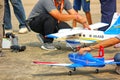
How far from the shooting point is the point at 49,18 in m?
7.04

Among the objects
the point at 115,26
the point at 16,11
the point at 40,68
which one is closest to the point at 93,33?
the point at 115,26

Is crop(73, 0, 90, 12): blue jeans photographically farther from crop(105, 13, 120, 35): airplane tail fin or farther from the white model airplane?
crop(105, 13, 120, 35): airplane tail fin

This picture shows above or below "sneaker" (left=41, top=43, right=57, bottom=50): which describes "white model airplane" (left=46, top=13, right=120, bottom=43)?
above

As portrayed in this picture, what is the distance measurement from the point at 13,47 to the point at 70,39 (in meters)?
0.95

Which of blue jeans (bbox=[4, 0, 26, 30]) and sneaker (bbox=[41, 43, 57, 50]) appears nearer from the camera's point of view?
sneaker (bbox=[41, 43, 57, 50])

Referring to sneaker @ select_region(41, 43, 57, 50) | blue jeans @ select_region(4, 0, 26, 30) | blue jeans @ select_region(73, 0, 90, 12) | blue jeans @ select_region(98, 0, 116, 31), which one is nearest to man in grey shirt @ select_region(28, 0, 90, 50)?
sneaker @ select_region(41, 43, 57, 50)

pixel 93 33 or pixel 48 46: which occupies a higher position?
pixel 93 33

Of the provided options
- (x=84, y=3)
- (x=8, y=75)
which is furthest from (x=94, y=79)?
(x=84, y=3)

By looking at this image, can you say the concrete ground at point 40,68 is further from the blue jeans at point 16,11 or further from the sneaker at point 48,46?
the blue jeans at point 16,11

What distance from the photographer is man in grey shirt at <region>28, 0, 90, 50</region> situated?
22.7 feet

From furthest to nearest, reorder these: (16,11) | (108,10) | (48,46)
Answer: (16,11), (108,10), (48,46)

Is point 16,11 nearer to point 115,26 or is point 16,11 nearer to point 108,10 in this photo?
point 108,10

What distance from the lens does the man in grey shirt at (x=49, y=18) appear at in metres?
6.93

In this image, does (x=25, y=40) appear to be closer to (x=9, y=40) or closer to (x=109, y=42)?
(x=9, y=40)
